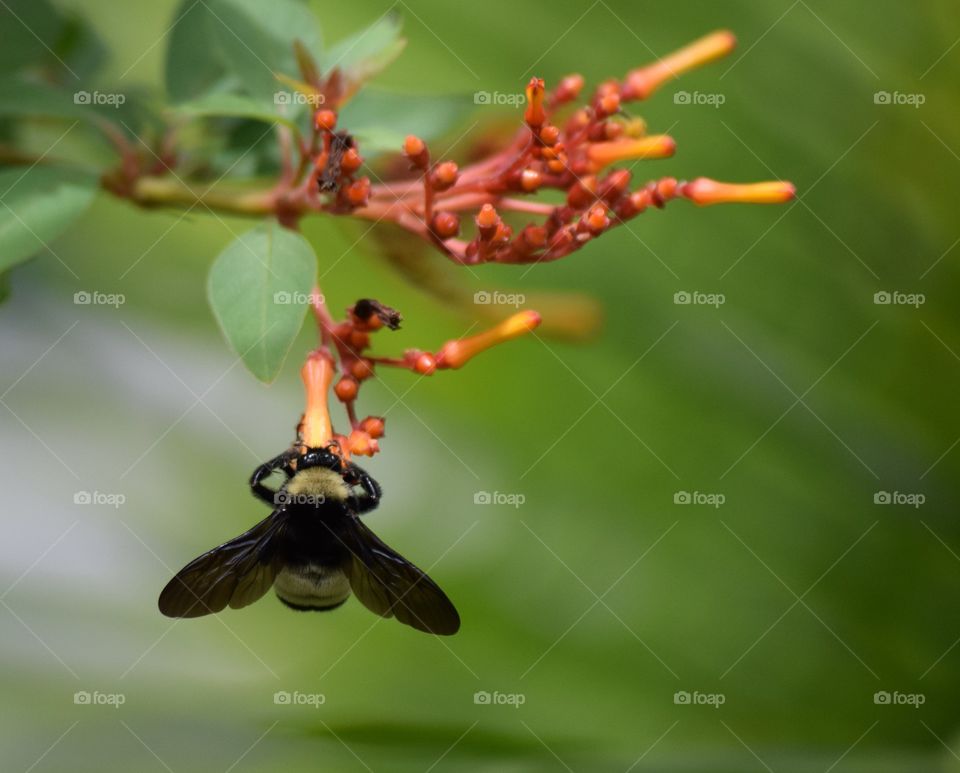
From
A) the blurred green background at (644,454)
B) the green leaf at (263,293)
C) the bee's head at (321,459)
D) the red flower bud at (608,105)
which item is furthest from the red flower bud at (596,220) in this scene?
the blurred green background at (644,454)

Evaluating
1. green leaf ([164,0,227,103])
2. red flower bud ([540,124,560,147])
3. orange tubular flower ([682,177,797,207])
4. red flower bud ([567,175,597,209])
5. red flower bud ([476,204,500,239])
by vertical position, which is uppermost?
green leaf ([164,0,227,103])

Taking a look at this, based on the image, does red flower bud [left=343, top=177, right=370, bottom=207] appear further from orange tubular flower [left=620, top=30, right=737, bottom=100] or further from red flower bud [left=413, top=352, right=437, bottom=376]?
orange tubular flower [left=620, top=30, right=737, bottom=100]

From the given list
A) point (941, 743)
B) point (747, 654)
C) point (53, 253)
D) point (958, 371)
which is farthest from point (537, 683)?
point (53, 253)

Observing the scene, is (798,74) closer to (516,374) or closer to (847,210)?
(847,210)

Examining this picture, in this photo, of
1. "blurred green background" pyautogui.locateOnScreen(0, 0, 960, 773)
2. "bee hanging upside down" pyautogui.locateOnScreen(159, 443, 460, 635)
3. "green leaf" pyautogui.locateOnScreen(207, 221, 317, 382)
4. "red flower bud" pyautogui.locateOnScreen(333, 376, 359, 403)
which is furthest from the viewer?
"blurred green background" pyautogui.locateOnScreen(0, 0, 960, 773)

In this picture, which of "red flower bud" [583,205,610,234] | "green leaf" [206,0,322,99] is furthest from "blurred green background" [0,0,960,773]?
"red flower bud" [583,205,610,234]

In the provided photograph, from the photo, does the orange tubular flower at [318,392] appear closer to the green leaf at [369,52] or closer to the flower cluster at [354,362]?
the flower cluster at [354,362]
